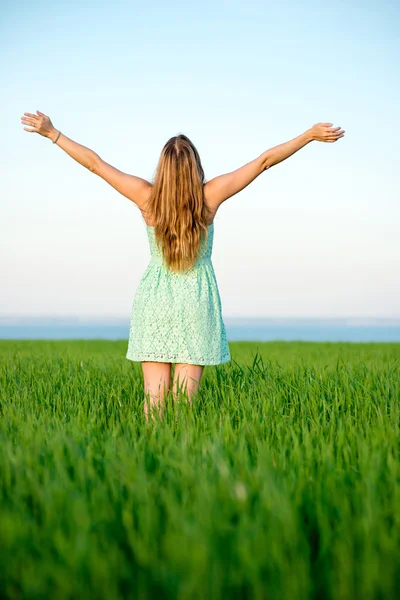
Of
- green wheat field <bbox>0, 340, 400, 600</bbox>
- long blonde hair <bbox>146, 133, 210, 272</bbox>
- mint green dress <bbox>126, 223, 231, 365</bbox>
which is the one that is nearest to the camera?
green wheat field <bbox>0, 340, 400, 600</bbox>

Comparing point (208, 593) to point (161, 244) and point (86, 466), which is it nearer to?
Result: point (86, 466)

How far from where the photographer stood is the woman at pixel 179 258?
4191 millimetres

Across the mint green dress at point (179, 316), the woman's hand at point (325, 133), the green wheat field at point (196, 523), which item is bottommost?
the green wheat field at point (196, 523)

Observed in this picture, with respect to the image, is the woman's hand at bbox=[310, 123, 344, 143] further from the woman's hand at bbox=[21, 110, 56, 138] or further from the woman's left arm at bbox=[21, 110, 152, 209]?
the woman's hand at bbox=[21, 110, 56, 138]

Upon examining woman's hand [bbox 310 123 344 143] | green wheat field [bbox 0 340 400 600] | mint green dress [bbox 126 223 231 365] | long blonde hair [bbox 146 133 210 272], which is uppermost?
woman's hand [bbox 310 123 344 143]

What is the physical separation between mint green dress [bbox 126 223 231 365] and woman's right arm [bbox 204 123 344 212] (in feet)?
0.89

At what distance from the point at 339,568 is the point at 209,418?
197cm

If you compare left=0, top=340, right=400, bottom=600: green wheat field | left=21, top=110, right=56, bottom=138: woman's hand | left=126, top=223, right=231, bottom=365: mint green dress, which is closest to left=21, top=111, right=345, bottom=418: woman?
left=126, top=223, right=231, bottom=365: mint green dress

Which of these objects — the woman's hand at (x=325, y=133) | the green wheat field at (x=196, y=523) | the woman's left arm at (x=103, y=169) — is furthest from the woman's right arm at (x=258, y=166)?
the green wheat field at (x=196, y=523)

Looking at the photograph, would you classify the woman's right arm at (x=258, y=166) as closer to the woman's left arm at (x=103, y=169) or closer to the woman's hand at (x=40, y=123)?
the woman's left arm at (x=103, y=169)

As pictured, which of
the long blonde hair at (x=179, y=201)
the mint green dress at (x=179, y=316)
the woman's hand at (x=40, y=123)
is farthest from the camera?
the woman's hand at (x=40, y=123)

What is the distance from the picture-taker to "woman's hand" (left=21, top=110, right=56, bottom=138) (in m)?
4.56

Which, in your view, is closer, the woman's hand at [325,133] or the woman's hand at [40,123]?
the woman's hand at [325,133]

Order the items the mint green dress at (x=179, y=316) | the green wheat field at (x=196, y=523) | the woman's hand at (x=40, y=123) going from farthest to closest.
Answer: the woman's hand at (x=40, y=123), the mint green dress at (x=179, y=316), the green wheat field at (x=196, y=523)
